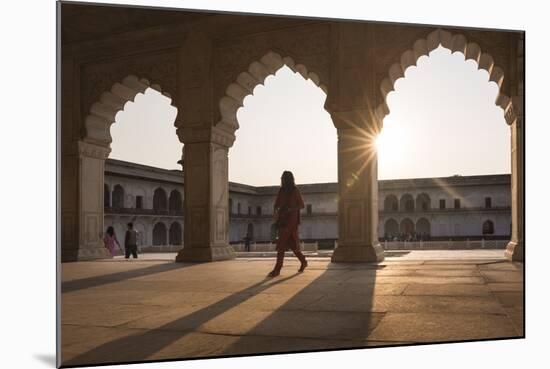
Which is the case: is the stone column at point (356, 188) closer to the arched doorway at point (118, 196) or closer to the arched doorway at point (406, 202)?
the arched doorway at point (118, 196)

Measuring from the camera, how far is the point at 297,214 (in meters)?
5.73

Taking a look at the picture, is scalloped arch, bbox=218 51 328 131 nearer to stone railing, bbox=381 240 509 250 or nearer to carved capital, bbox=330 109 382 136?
carved capital, bbox=330 109 382 136

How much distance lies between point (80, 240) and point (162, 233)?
21973mm

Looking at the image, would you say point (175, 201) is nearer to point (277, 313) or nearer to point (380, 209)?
point (380, 209)

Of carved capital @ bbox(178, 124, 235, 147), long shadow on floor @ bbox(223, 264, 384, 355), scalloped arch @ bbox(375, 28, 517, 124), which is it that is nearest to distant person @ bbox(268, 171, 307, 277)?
long shadow on floor @ bbox(223, 264, 384, 355)

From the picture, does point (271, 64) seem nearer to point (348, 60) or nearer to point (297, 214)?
point (348, 60)

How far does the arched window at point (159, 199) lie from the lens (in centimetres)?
2995

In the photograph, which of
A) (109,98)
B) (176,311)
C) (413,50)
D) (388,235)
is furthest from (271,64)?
(388,235)

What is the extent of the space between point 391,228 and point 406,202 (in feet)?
6.71

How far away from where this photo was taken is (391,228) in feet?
117

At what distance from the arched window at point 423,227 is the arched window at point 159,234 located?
15.4 meters

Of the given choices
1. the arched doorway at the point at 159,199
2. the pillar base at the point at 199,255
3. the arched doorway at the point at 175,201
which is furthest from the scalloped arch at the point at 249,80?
the arched doorway at the point at 175,201

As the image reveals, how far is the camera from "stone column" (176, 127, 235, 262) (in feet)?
26.2

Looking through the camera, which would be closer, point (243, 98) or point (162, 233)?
point (243, 98)
